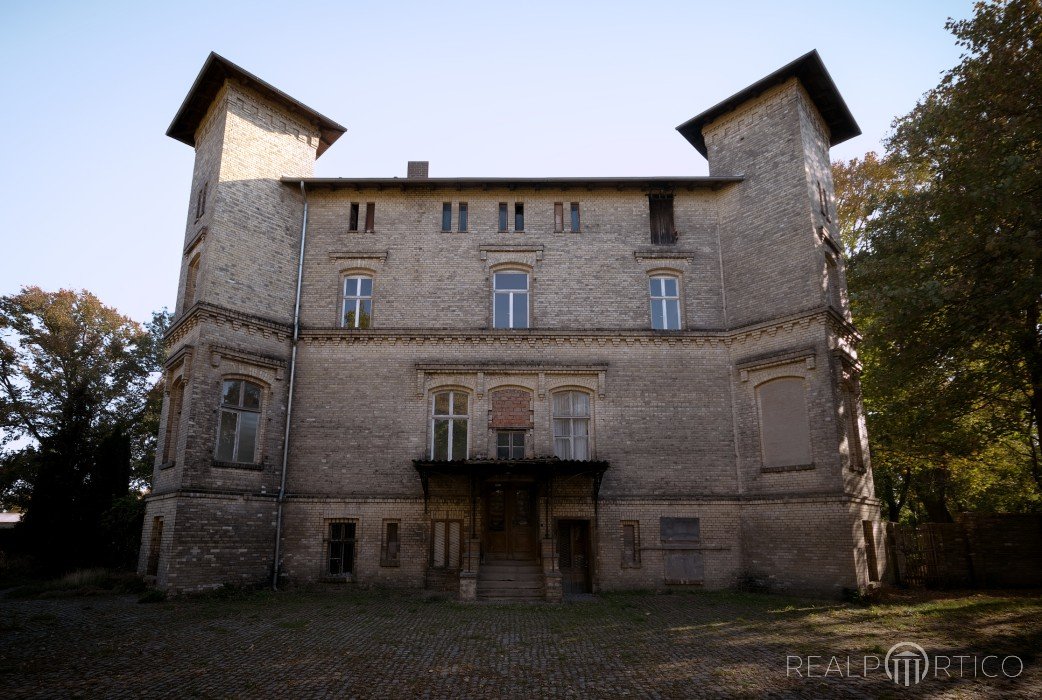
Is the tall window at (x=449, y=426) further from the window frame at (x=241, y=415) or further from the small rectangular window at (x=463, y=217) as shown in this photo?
the small rectangular window at (x=463, y=217)

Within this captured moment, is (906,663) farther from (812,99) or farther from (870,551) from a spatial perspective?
(812,99)

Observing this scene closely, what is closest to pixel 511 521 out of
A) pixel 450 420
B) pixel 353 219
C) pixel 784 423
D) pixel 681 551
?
pixel 450 420

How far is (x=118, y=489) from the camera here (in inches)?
905

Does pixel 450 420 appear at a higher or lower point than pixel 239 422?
higher

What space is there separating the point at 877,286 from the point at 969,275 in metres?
2.51

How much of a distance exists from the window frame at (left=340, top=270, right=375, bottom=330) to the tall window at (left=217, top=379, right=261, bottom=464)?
10.4ft

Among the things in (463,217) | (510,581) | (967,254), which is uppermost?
(463,217)

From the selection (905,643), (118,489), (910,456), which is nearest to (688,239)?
(910,456)

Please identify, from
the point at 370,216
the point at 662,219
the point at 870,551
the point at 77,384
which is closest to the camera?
the point at 870,551

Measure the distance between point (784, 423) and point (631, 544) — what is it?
16.8 ft

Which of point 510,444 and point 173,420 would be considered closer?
point 173,420

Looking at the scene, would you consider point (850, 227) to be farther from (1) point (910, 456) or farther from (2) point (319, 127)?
(2) point (319, 127)

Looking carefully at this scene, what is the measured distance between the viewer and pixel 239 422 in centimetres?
1673

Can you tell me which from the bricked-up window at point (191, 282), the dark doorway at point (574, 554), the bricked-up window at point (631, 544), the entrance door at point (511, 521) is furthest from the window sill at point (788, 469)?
the bricked-up window at point (191, 282)
